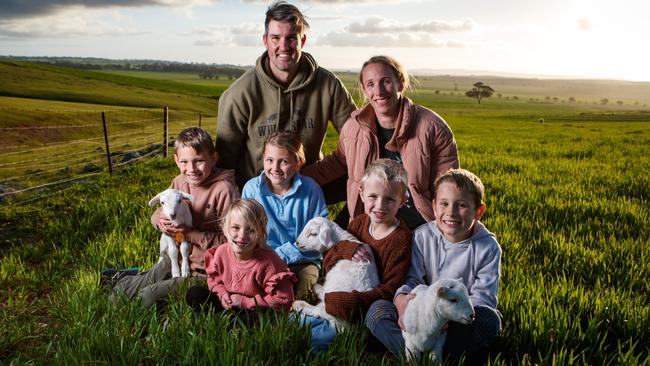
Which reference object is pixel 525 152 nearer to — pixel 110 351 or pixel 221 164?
pixel 221 164

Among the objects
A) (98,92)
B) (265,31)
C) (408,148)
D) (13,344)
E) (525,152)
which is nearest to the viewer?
(13,344)

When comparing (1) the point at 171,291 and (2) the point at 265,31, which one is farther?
(2) the point at 265,31

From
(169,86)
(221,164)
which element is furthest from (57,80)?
(221,164)

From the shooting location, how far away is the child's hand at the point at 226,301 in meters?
3.69

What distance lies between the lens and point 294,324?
10.8ft

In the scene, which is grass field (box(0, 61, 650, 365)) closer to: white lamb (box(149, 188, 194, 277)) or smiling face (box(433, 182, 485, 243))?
white lamb (box(149, 188, 194, 277))

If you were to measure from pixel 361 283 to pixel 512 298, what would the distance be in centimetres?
123

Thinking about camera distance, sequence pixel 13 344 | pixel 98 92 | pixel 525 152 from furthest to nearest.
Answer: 1. pixel 98 92
2. pixel 525 152
3. pixel 13 344

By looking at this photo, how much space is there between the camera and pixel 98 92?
57.2m

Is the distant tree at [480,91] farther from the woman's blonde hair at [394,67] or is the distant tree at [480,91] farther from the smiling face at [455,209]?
the smiling face at [455,209]

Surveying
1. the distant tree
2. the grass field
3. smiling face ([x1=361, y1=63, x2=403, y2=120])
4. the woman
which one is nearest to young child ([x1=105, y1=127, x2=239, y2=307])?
the grass field

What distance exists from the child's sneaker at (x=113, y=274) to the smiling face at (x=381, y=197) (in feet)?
7.86

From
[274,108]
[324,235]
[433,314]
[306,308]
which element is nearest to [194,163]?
[274,108]

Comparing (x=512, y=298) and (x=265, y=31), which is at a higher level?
(x=265, y=31)
